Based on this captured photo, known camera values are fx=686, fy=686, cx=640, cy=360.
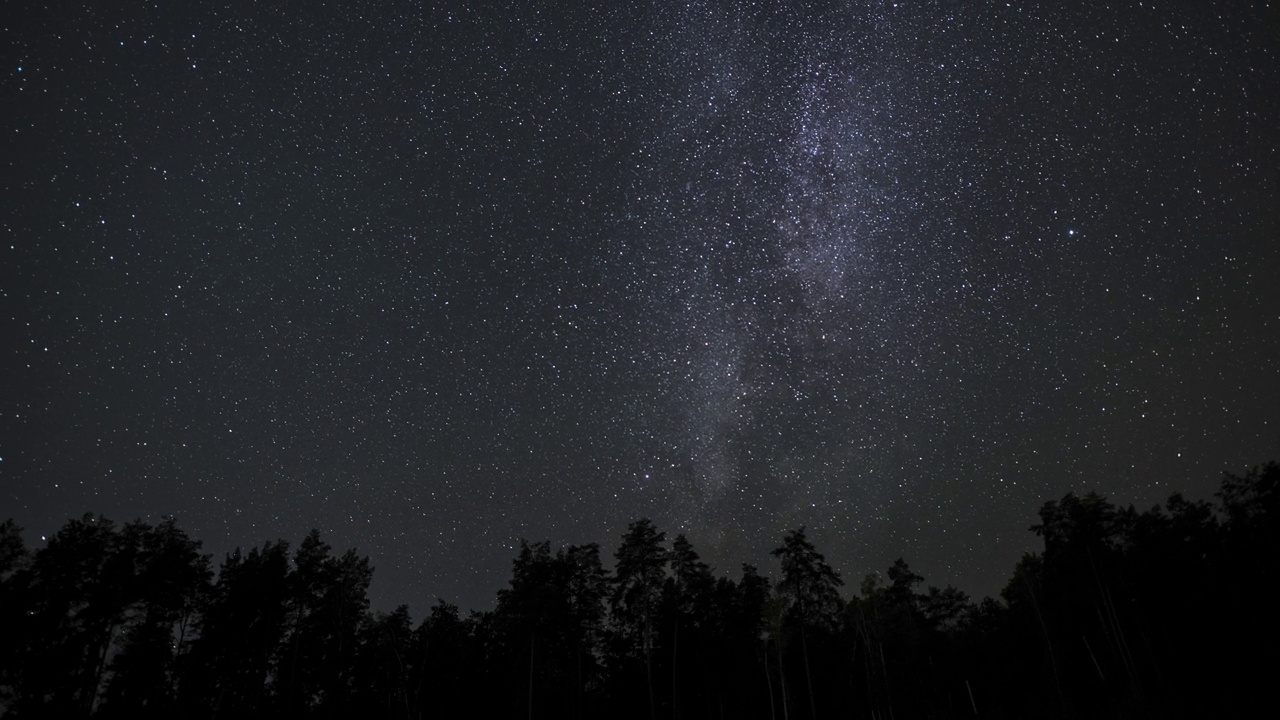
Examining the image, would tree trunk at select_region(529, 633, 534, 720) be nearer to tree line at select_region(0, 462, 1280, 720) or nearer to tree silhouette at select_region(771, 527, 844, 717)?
tree line at select_region(0, 462, 1280, 720)

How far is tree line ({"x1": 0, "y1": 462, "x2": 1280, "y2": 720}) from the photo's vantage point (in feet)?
112

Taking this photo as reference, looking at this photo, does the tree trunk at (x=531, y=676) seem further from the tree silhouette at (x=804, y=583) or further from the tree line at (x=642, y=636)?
the tree silhouette at (x=804, y=583)

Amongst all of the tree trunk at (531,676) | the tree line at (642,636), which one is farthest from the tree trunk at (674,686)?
the tree trunk at (531,676)

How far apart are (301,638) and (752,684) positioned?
29703mm

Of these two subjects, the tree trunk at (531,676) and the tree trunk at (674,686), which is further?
the tree trunk at (674,686)

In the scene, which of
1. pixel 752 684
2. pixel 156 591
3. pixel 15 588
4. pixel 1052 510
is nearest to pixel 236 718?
pixel 156 591

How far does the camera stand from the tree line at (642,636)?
34281mm

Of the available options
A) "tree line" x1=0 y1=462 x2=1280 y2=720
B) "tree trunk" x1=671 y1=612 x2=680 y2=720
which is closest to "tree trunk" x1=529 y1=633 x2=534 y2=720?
"tree line" x1=0 y1=462 x2=1280 y2=720

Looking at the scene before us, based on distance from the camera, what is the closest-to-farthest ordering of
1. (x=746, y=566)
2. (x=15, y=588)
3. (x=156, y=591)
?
(x=15, y=588) → (x=156, y=591) → (x=746, y=566)

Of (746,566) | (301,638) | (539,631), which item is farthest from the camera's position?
(746,566)

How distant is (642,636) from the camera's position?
45.2m

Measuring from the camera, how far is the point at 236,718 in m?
37.9

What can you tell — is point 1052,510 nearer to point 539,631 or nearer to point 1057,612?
point 1057,612

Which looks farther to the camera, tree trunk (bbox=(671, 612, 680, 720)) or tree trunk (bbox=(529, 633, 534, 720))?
tree trunk (bbox=(671, 612, 680, 720))
